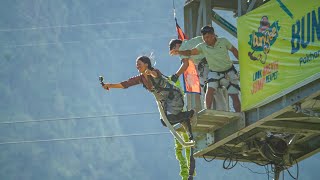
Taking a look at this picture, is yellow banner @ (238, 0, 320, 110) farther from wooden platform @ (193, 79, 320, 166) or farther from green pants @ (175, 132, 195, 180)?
green pants @ (175, 132, 195, 180)

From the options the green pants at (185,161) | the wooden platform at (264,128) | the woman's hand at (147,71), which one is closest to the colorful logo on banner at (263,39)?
the wooden platform at (264,128)

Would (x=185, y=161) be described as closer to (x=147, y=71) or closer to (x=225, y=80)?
(x=225, y=80)

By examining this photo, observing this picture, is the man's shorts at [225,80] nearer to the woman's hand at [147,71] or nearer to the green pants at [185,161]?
the woman's hand at [147,71]

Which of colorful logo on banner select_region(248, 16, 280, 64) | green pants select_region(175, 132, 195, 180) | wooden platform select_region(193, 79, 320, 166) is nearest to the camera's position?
wooden platform select_region(193, 79, 320, 166)

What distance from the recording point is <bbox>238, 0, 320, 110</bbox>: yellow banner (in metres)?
15.9

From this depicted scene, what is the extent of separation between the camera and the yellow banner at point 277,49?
15867mm

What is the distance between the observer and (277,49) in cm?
1672

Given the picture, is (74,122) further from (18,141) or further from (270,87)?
(270,87)

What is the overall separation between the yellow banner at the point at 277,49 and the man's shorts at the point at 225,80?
15cm

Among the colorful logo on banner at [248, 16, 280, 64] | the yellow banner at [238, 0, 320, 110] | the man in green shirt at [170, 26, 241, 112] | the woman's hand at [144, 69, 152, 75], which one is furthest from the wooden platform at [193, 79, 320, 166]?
the woman's hand at [144, 69, 152, 75]

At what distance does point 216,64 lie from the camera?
1766cm

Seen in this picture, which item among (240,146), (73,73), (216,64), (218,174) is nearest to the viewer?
(216,64)

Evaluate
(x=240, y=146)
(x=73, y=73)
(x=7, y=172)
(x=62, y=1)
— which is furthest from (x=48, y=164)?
(x=240, y=146)

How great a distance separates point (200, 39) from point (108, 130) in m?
55.6
